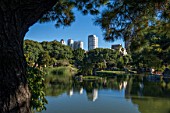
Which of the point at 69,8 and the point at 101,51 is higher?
the point at 101,51

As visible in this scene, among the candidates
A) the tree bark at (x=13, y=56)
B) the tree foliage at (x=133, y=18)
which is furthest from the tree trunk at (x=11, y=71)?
the tree foliage at (x=133, y=18)

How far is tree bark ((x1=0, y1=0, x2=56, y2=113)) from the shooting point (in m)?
1.10

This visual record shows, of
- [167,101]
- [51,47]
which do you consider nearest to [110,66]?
[51,47]

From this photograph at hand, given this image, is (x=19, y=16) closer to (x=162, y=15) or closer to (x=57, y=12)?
(x=57, y=12)

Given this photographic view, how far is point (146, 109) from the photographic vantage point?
8648 mm

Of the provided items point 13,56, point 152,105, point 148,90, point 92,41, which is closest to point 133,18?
point 13,56

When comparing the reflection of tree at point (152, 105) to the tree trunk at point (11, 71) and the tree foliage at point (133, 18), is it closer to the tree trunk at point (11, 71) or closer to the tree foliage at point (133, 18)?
the tree foliage at point (133, 18)

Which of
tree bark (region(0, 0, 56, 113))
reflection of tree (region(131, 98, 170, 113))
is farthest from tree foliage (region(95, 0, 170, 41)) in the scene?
reflection of tree (region(131, 98, 170, 113))

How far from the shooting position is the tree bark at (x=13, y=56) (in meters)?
1.10

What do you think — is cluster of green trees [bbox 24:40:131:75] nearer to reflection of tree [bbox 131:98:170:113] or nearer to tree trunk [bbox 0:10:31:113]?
reflection of tree [bbox 131:98:170:113]

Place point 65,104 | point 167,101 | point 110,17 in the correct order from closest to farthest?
point 110,17 < point 65,104 < point 167,101

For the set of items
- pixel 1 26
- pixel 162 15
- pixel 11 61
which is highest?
pixel 162 15

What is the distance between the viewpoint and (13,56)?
1.14 metres

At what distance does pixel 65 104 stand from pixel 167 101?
465 cm
